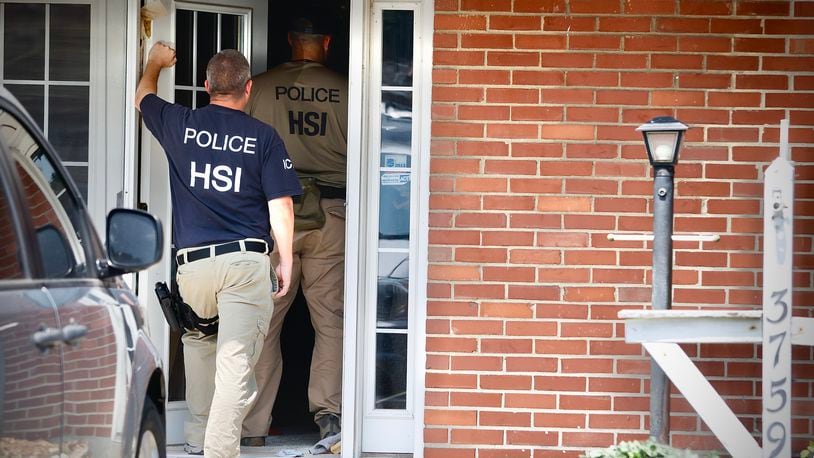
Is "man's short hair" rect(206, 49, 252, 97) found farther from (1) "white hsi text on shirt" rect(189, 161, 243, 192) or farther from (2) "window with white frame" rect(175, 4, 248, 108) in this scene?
(2) "window with white frame" rect(175, 4, 248, 108)

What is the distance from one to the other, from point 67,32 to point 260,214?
1.54 meters

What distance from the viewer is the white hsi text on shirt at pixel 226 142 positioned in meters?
5.01

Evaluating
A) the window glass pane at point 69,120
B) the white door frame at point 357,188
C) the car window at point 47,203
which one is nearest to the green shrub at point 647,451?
the white door frame at point 357,188

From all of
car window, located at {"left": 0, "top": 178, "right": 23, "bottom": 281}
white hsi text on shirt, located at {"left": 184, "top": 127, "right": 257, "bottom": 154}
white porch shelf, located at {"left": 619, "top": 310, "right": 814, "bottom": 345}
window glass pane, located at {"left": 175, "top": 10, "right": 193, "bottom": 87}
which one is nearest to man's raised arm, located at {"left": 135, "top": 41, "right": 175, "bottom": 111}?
window glass pane, located at {"left": 175, "top": 10, "right": 193, "bottom": 87}

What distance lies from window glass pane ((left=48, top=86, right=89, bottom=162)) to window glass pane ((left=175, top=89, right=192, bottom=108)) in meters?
0.44

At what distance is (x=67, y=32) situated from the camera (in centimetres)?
582

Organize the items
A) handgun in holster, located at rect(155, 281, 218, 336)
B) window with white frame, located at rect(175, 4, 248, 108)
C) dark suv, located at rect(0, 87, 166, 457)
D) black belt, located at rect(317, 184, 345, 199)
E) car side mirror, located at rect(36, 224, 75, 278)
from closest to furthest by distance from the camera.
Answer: dark suv, located at rect(0, 87, 166, 457) < car side mirror, located at rect(36, 224, 75, 278) < handgun in holster, located at rect(155, 281, 218, 336) < window with white frame, located at rect(175, 4, 248, 108) < black belt, located at rect(317, 184, 345, 199)

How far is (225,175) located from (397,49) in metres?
1.21

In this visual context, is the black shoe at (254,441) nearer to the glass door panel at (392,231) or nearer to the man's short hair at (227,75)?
the glass door panel at (392,231)

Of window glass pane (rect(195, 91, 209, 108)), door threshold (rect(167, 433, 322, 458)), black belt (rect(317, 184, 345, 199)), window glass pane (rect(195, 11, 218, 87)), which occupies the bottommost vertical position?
door threshold (rect(167, 433, 322, 458))

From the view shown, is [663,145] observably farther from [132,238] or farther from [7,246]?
[7,246]

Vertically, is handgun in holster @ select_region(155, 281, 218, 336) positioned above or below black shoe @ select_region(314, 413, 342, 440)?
above

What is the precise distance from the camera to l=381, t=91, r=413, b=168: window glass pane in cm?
577

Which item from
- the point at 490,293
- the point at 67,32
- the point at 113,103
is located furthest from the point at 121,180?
the point at 490,293
